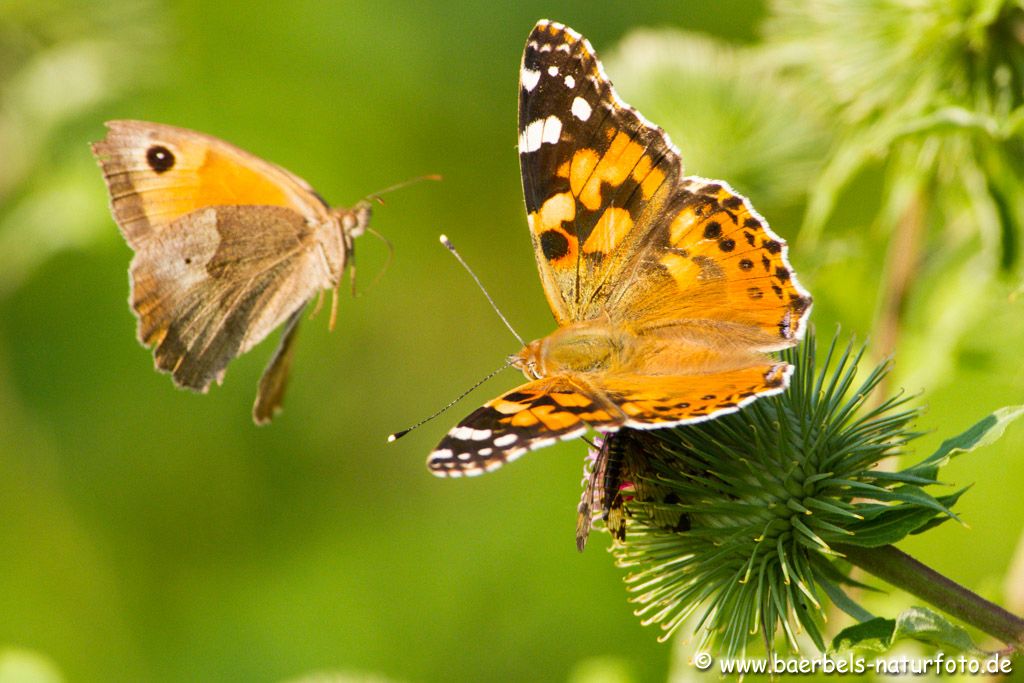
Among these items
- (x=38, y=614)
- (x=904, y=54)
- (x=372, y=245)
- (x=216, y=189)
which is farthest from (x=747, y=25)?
(x=38, y=614)

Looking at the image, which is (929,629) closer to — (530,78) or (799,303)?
(799,303)

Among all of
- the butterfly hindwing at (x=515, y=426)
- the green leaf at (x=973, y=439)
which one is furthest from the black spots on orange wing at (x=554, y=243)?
the green leaf at (x=973, y=439)

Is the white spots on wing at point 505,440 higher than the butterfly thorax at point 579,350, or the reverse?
the butterfly thorax at point 579,350

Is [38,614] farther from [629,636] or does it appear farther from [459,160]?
[459,160]

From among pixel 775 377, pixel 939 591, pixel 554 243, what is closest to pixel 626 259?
pixel 554 243

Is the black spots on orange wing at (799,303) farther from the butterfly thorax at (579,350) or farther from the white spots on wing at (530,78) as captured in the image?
the white spots on wing at (530,78)

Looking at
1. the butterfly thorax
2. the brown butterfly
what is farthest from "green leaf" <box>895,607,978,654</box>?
the brown butterfly
